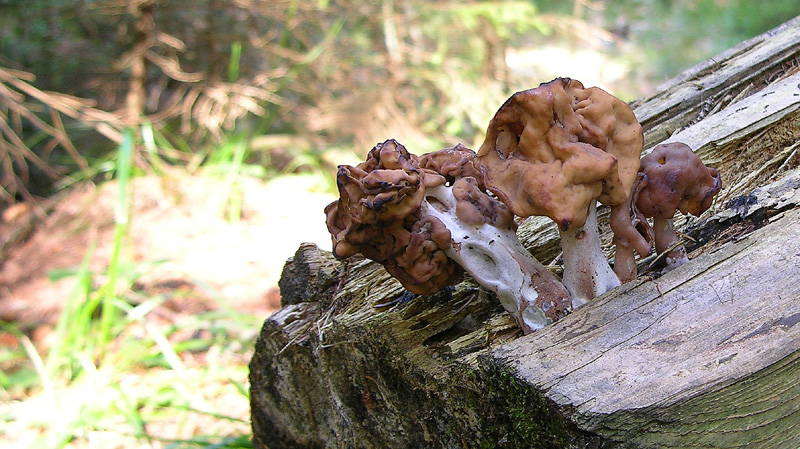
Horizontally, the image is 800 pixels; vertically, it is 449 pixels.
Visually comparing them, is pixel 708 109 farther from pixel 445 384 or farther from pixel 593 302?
pixel 445 384

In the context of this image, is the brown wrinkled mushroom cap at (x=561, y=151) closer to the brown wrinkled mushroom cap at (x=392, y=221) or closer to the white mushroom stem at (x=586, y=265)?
the white mushroom stem at (x=586, y=265)

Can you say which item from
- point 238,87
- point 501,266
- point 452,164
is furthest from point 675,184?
point 238,87

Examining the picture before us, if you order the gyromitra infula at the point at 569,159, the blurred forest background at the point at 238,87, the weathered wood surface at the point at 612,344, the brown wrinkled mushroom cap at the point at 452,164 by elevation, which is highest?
the blurred forest background at the point at 238,87

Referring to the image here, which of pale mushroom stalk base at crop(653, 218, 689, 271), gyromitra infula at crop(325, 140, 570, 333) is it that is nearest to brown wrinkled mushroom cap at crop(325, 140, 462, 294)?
gyromitra infula at crop(325, 140, 570, 333)

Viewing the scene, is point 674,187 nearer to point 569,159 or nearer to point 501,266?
point 569,159

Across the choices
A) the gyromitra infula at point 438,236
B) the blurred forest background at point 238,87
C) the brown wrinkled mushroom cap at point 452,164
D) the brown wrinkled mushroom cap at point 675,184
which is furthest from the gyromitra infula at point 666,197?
the blurred forest background at point 238,87

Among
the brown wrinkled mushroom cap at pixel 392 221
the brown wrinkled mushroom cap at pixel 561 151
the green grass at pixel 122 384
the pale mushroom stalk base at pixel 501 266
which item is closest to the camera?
the brown wrinkled mushroom cap at pixel 561 151

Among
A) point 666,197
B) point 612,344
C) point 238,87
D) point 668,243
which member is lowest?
point 612,344
